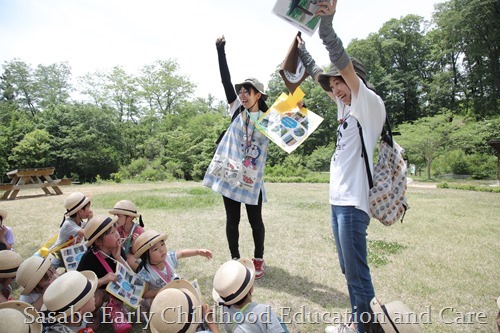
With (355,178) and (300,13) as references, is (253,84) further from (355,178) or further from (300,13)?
(355,178)

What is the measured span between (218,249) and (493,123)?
27.1 metres

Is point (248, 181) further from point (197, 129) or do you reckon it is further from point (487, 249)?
point (197, 129)

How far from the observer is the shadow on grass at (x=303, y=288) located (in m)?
2.97

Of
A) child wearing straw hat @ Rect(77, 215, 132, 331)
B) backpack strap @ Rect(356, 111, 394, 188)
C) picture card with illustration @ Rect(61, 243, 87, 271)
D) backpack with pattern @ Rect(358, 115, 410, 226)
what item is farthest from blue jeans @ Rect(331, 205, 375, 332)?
picture card with illustration @ Rect(61, 243, 87, 271)

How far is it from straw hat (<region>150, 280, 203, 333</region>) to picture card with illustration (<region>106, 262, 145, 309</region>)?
37.8 inches

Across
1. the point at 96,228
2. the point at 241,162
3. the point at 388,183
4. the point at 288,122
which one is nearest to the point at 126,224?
the point at 96,228

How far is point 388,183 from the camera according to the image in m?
2.08

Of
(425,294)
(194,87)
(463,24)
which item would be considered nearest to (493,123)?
(463,24)

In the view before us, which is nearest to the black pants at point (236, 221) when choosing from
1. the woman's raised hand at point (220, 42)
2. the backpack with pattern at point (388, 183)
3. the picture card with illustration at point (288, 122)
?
the picture card with illustration at point (288, 122)

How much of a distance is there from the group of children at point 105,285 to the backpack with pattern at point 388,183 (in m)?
0.96

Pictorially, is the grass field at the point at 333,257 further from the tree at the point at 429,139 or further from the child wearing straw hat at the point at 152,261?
the tree at the point at 429,139

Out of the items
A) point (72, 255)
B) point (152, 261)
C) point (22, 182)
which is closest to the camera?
point (152, 261)

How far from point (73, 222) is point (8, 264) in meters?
0.91

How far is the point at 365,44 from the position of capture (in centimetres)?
3744
